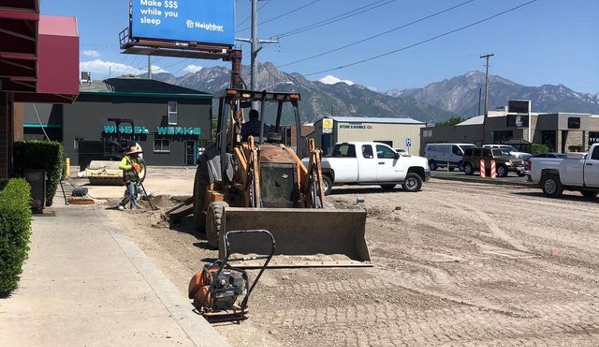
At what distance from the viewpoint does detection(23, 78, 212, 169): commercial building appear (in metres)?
50.5

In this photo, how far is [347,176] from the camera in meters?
23.0

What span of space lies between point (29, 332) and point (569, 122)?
61.8 metres

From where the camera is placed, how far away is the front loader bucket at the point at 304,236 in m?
8.95

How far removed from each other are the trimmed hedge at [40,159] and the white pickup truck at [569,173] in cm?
1646

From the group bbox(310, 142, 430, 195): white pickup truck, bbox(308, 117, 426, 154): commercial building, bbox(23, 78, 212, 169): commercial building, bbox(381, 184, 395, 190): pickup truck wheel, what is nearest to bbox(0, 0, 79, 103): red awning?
bbox(310, 142, 430, 195): white pickup truck

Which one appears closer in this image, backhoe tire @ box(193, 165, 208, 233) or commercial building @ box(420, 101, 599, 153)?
backhoe tire @ box(193, 165, 208, 233)

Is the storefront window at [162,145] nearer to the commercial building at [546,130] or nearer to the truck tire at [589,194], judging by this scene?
the commercial building at [546,130]

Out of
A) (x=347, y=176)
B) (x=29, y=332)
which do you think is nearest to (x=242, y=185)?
(x=29, y=332)

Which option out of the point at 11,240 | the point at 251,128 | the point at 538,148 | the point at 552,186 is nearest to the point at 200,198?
the point at 251,128

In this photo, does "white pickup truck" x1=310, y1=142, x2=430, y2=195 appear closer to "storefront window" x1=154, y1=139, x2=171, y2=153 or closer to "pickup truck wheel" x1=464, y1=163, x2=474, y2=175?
"pickup truck wheel" x1=464, y1=163, x2=474, y2=175

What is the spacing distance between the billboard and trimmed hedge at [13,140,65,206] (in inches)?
1091

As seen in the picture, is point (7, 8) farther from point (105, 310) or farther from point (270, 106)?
point (270, 106)

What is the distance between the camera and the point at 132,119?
51812 mm

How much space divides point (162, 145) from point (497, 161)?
29.6m
